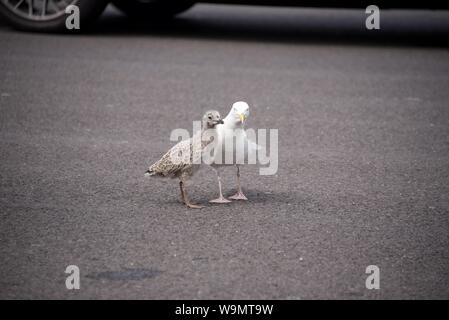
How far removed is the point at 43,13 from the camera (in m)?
10.4

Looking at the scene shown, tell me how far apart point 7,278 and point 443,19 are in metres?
10.1

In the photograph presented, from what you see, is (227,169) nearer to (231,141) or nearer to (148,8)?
(231,141)

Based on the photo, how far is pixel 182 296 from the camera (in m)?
3.84

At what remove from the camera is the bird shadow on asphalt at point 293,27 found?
10.9m

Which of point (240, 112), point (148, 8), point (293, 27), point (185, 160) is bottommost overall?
point (185, 160)

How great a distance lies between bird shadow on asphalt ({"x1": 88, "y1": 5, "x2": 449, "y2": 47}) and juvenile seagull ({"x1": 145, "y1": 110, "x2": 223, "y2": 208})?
580 centimetres

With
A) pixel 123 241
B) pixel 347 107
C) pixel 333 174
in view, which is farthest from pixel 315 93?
pixel 123 241

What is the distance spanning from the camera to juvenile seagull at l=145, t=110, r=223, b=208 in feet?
16.9

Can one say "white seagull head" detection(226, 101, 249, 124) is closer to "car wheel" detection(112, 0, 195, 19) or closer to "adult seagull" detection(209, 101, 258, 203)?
"adult seagull" detection(209, 101, 258, 203)

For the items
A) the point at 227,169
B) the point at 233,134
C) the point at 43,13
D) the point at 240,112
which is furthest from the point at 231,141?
the point at 43,13

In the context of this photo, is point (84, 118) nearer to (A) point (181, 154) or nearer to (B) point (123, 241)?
(A) point (181, 154)

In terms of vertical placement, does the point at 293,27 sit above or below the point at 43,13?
above

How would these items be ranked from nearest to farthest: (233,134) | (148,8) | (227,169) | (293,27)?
(233,134) < (227,169) < (293,27) < (148,8)

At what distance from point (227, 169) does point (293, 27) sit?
6178 millimetres
